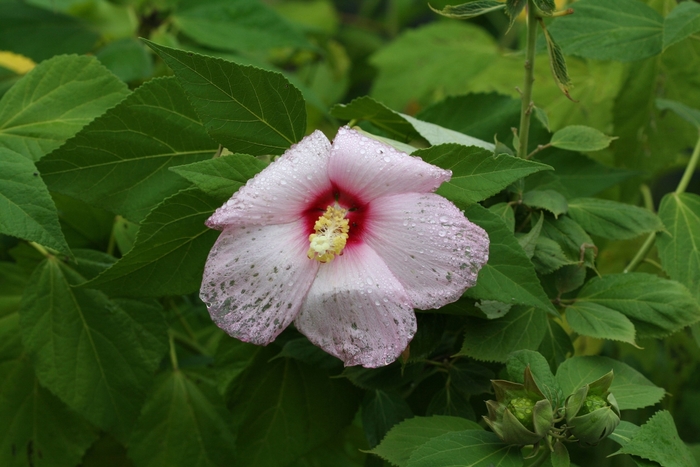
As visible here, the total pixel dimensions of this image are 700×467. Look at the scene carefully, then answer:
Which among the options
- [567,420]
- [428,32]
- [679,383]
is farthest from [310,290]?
[428,32]

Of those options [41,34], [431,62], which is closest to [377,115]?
[41,34]

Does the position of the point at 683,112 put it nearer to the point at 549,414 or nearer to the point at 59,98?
the point at 549,414

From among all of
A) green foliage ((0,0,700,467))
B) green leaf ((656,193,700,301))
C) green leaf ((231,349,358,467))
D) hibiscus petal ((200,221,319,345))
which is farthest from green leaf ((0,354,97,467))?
green leaf ((656,193,700,301))

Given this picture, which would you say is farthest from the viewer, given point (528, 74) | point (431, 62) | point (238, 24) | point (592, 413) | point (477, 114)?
point (431, 62)

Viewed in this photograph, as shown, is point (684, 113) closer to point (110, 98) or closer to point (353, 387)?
point (353, 387)

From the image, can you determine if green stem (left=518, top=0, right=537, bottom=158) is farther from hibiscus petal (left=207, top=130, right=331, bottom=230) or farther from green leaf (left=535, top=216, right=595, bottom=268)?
hibiscus petal (left=207, top=130, right=331, bottom=230)
